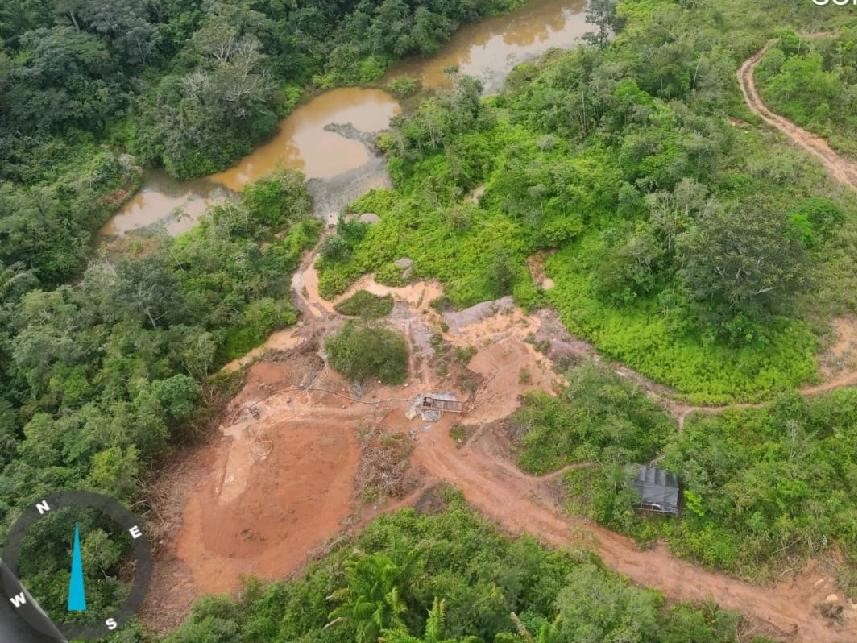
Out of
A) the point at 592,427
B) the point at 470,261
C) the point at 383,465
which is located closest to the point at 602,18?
the point at 470,261

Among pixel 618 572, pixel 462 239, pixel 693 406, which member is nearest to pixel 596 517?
pixel 618 572

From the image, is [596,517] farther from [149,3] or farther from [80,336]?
[149,3]

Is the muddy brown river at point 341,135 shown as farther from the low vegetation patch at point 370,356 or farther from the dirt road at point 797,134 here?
the dirt road at point 797,134

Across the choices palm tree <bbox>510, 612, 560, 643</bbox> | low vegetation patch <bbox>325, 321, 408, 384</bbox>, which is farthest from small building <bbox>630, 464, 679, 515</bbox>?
low vegetation patch <bbox>325, 321, 408, 384</bbox>

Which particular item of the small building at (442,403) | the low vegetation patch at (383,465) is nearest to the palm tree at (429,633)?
the low vegetation patch at (383,465)

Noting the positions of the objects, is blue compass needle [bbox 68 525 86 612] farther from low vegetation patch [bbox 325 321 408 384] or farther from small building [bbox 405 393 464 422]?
small building [bbox 405 393 464 422]
